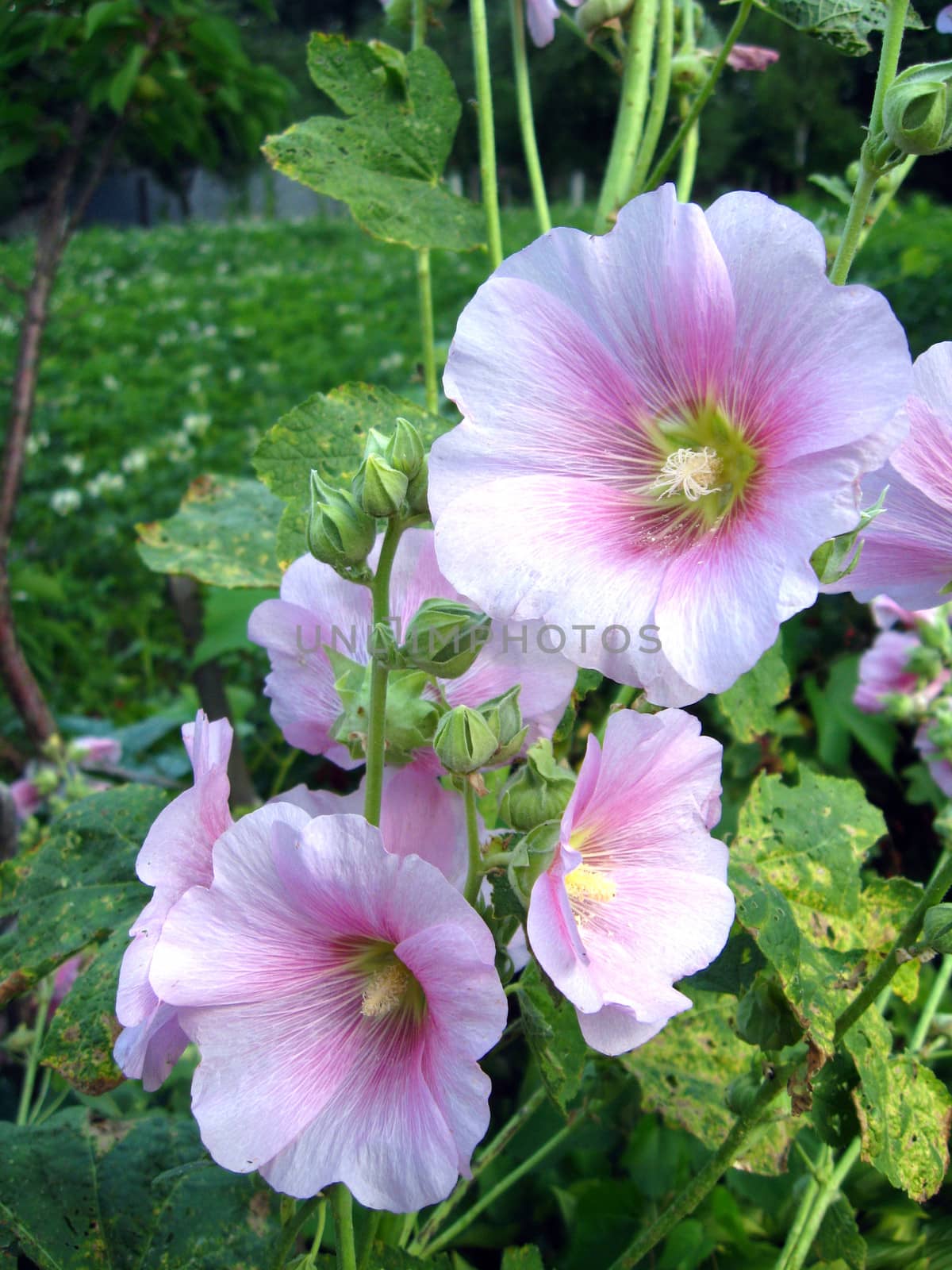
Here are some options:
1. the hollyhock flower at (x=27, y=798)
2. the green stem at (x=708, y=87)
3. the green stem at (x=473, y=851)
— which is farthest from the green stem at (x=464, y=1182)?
the hollyhock flower at (x=27, y=798)

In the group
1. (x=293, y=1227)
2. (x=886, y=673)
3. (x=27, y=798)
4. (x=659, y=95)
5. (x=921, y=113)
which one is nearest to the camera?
(x=921, y=113)

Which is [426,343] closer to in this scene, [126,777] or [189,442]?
[126,777]

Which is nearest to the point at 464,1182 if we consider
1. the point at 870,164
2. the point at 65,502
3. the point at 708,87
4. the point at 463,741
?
the point at 463,741

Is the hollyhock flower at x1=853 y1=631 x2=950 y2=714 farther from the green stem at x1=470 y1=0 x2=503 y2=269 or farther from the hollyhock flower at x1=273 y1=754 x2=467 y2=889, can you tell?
the hollyhock flower at x1=273 y1=754 x2=467 y2=889

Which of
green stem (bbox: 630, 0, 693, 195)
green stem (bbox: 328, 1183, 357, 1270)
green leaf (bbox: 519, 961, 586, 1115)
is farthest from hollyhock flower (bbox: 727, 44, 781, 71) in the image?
green stem (bbox: 328, 1183, 357, 1270)

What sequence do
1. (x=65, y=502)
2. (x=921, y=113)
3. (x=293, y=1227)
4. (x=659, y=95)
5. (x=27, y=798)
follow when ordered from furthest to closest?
(x=65, y=502), (x=27, y=798), (x=659, y=95), (x=293, y=1227), (x=921, y=113)

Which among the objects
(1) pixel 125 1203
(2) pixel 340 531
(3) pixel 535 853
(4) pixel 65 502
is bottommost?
(4) pixel 65 502

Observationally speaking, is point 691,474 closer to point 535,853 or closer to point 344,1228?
point 535,853

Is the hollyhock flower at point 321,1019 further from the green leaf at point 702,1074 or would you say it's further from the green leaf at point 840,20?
the green leaf at point 840,20
